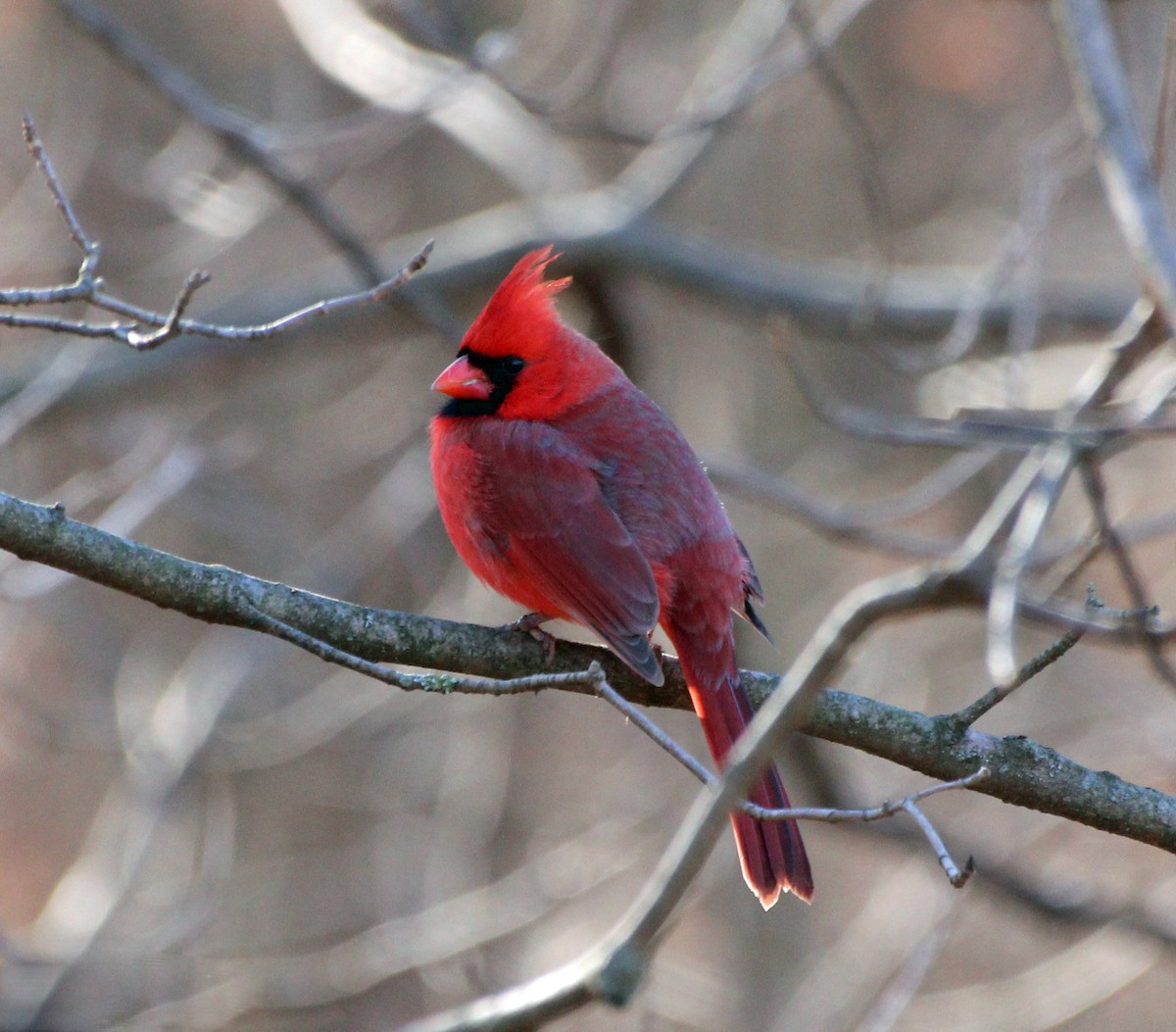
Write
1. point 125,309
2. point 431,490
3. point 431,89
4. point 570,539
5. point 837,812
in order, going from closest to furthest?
point 837,812 < point 125,309 < point 570,539 < point 431,89 < point 431,490

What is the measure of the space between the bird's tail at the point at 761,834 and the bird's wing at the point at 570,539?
0.16 meters

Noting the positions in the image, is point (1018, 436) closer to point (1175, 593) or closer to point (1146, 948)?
point (1146, 948)

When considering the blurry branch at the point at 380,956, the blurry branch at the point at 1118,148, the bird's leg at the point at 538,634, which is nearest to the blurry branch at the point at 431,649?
the bird's leg at the point at 538,634

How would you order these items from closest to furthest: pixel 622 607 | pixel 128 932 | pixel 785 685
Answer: pixel 785 685
pixel 622 607
pixel 128 932

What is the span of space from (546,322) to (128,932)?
8.64 ft

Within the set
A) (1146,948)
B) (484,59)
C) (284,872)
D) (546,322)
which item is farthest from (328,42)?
(1146,948)

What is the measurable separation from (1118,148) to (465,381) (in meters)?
1.72

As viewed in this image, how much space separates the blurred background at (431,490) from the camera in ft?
14.7

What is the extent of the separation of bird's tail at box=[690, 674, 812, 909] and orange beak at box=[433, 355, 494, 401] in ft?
3.40

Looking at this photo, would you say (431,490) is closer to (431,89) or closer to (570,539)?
(431,89)

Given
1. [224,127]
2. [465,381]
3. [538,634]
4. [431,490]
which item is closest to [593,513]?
[538,634]

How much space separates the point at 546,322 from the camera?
3.65 meters

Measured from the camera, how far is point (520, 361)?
3627mm

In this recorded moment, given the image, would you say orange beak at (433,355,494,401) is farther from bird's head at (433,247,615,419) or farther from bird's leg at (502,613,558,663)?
bird's leg at (502,613,558,663)
